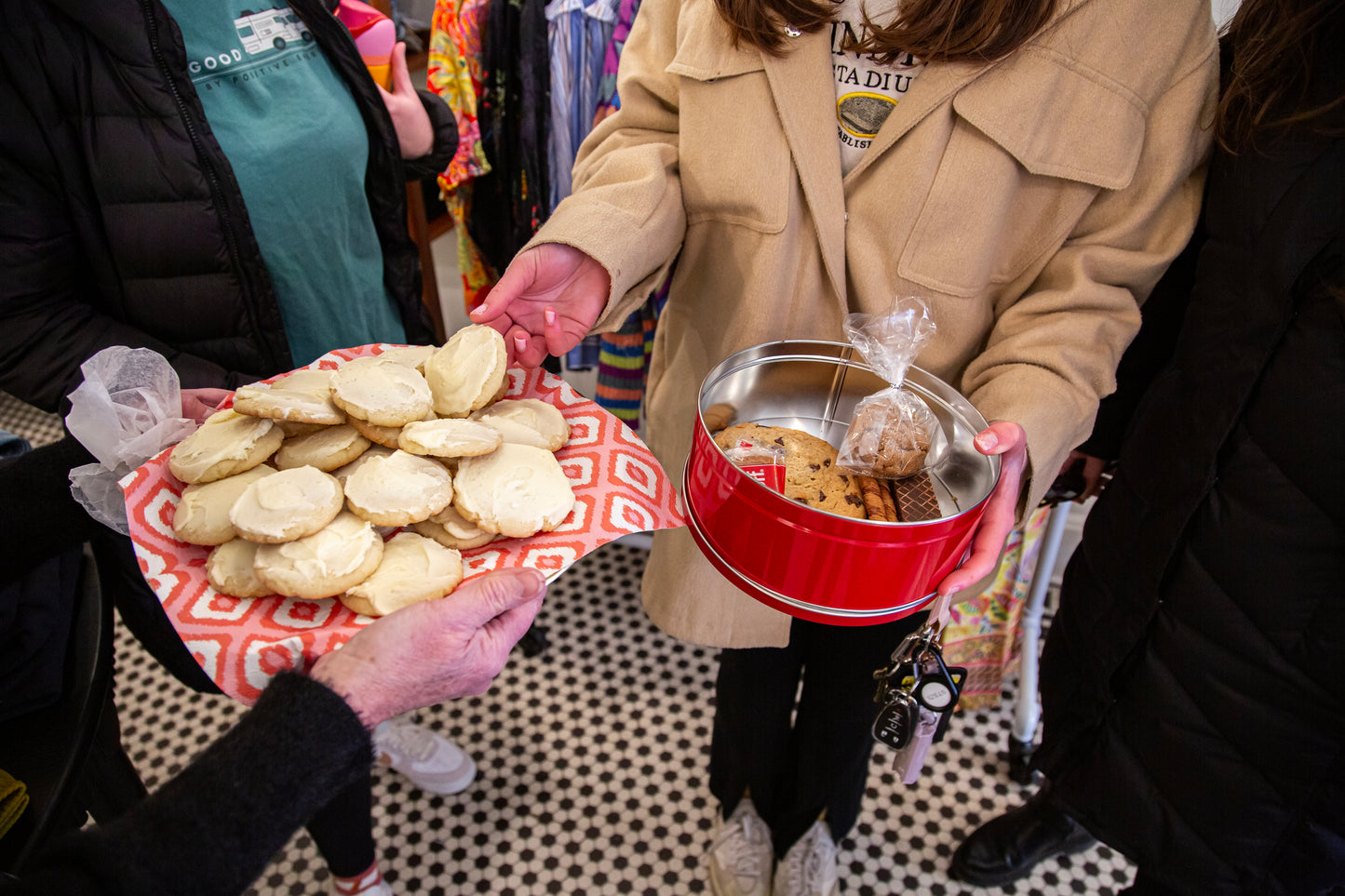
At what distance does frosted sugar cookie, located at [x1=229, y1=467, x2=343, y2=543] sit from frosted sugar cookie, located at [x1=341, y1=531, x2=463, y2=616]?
0.24 ft

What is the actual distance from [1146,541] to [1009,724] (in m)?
1.06

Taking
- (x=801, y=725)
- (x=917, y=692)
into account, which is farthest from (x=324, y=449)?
(x=801, y=725)

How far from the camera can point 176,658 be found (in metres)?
1.22

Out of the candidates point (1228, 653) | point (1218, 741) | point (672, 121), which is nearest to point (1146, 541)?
point (1228, 653)

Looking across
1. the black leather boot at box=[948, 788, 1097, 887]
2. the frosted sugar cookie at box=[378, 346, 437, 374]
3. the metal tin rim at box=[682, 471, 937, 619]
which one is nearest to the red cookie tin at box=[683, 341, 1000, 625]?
the metal tin rim at box=[682, 471, 937, 619]

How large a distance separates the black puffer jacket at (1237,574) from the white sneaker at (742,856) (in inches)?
25.3

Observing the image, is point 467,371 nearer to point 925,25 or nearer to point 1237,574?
point 925,25

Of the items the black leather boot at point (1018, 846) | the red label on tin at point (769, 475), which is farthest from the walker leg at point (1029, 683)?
the red label on tin at point (769, 475)

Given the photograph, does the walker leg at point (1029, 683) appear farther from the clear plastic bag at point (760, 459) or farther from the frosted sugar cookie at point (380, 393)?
the frosted sugar cookie at point (380, 393)

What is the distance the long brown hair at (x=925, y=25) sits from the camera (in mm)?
791

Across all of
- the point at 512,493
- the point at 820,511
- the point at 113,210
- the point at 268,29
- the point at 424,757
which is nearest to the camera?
the point at 820,511

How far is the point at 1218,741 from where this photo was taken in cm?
97

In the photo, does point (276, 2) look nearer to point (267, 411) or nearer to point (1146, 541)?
point (267, 411)

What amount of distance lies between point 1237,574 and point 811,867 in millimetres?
986
